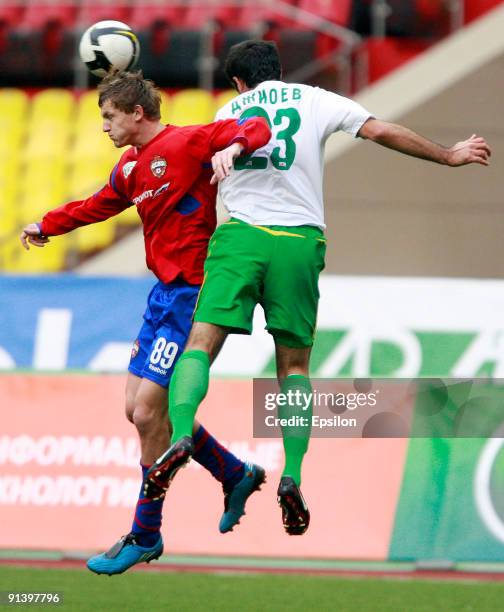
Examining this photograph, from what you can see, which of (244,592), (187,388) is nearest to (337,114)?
(187,388)

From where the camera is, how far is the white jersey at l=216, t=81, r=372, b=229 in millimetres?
6238

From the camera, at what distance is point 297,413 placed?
20.8 ft

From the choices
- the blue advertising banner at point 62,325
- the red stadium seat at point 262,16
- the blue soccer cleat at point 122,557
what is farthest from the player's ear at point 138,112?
the red stadium seat at point 262,16

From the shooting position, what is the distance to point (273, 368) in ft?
32.9

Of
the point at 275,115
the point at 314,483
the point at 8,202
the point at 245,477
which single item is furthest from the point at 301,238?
the point at 8,202

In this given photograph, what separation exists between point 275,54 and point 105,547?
411 centimetres

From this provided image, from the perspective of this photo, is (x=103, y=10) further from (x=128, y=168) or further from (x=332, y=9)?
(x=128, y=168)

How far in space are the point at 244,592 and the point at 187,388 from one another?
2.32 meters

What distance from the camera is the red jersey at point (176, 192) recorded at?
20.6 feet

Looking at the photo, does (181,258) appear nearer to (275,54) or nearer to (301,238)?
(301,238)

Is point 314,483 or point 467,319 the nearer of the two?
point 314,483

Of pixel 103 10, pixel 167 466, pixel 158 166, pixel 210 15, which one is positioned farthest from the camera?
pixel 103 10

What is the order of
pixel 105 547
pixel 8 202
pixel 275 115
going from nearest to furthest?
pixel 275 115
pixel 105 547
pixel 8 202

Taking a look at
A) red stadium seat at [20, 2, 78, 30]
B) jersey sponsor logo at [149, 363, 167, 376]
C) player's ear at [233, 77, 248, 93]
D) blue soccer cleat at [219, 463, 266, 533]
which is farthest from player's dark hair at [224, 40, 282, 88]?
red stadium seat at [20, 2, 78, 30]
